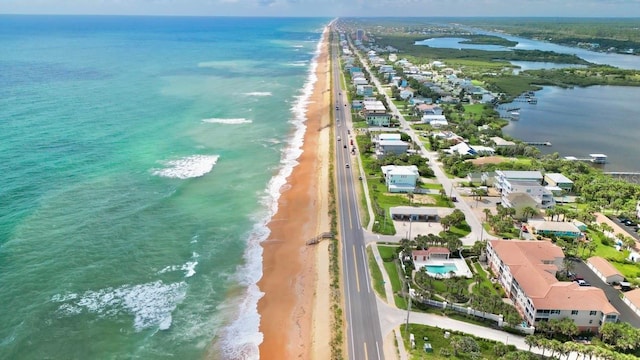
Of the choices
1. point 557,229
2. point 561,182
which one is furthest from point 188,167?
point 561,182

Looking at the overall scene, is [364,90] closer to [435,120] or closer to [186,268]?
[435,120]

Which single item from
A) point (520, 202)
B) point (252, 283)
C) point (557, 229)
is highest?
point (520, 202)

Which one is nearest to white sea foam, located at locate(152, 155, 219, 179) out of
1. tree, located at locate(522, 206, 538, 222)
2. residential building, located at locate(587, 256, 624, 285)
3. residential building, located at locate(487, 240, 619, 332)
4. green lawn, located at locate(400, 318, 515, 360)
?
green lawn, located at locate(400, 318, 515, 360)

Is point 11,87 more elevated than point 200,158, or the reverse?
point 11,87

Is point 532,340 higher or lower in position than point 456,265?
higher

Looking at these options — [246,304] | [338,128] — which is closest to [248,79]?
[338,128]

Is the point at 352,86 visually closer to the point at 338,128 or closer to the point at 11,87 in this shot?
the point at 338,128

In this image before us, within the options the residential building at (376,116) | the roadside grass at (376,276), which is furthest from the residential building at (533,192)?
the residential building at (376,116)
